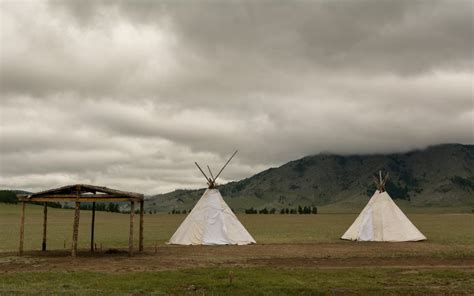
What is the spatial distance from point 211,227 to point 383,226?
14.5 meters

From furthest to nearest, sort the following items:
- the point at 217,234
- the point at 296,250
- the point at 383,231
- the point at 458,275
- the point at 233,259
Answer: the point at 383,231, the point at 217,234, the point at 296,250, the point at 233,259, the point at 458,275

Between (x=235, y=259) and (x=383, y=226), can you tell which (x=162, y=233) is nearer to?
(x=383, y=226)

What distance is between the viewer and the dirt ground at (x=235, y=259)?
23203mm

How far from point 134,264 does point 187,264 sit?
95.7 inches

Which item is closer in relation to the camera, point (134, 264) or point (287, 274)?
point (287, 274)

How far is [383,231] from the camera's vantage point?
4147 centimetres

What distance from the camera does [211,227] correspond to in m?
36.9

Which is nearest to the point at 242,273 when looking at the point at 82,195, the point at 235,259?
the point at 235,259

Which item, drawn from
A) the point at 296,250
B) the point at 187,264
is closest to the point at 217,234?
the point at 296,250

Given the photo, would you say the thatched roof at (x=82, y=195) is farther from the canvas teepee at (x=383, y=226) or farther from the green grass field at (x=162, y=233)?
the canvas teepee at (x=383, y=226)

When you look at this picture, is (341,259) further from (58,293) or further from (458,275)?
(58,293)

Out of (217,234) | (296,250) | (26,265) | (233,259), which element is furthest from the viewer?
(217,234)

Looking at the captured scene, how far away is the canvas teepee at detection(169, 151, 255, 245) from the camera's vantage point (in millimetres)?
36469

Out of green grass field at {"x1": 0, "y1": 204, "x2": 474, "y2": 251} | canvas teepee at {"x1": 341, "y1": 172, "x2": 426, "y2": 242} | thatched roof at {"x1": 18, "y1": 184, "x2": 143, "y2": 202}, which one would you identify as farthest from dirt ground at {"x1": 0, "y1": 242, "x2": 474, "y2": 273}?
canvas teepee at {"x1": 341, "y1": 172, "x2": 426, "y2": 242}
